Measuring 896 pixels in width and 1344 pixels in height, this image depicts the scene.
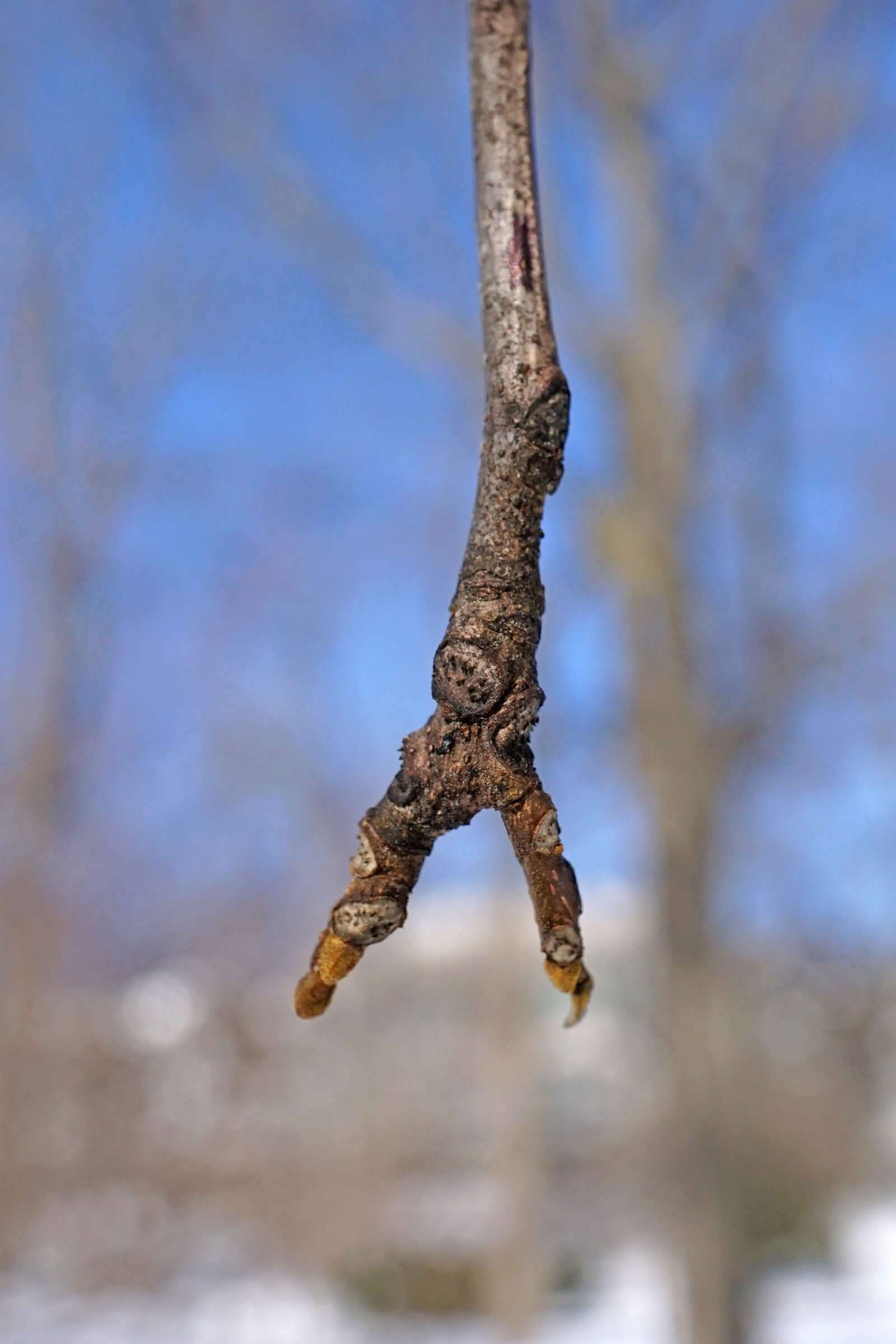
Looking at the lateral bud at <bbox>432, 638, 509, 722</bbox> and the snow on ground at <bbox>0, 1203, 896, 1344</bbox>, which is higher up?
the snow on ground at <bbox>0, 1203, 896, 1344</bbox>

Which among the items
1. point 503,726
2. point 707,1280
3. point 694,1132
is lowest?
point 503,726

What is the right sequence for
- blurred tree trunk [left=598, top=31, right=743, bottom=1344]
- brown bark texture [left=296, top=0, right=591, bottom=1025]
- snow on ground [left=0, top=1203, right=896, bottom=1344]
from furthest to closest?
1. snow on ground [left=0, top=1203, right=896, bottom=1344]
2. blurred tree trunk [left=598, top=31, right=743, bottom=1344]
3. brown bark texture [left=296, top=0, right=591, bottom=1025]

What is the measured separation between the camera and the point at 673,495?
24.7 feet

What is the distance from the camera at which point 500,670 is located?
0.60 m

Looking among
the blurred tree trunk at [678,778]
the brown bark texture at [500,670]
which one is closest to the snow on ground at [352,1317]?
the blurred tree trunk at [678,778]

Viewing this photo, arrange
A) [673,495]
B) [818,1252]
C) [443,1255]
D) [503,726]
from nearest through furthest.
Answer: [503,726] → [673,495] → [443,1255] → [818,1252]

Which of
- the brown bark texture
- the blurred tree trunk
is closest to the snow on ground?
the blurred tree trunk

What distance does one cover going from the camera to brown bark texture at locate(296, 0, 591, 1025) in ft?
1.91

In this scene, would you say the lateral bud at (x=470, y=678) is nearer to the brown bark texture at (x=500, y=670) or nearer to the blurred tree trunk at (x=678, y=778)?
the brown bark texture at (x=500, y=670)

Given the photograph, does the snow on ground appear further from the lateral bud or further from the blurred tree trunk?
the lateral bud

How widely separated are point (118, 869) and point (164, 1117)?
208cm

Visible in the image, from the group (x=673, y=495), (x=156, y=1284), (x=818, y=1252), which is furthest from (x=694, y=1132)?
(x=818, y=1252)

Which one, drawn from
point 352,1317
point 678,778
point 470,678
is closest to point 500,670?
point 470,678

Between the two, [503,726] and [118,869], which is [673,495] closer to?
[118,869]
